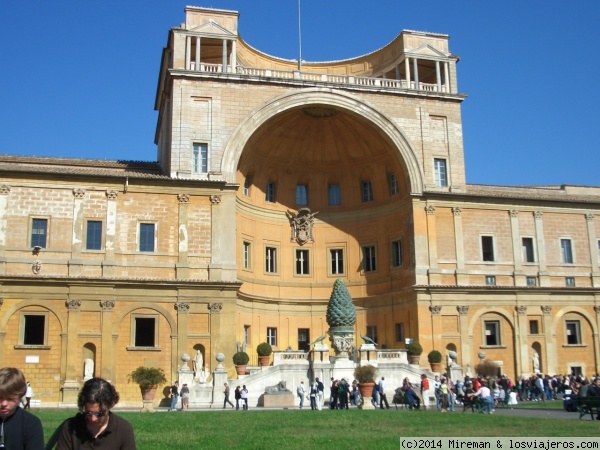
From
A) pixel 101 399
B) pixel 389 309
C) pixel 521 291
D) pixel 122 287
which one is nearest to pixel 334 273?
pixel 389 309

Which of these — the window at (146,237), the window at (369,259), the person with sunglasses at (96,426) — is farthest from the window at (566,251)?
the person with sunglasses at (96,426)

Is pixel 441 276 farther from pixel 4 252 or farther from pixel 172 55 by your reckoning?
pixel 4 252

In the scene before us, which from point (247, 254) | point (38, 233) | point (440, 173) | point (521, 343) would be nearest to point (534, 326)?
point (521, 343)

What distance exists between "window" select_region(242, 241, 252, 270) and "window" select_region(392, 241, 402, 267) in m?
8.07

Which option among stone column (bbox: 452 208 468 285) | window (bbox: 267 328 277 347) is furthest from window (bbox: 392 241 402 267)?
window (bbox: 267 328 277 347)

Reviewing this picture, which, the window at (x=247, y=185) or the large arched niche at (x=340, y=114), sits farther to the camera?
the window at (x=247, y=185)

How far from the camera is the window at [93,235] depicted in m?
34.0

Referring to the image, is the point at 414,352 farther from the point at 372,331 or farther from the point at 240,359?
the point at 240,359

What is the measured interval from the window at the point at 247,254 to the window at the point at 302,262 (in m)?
3.50

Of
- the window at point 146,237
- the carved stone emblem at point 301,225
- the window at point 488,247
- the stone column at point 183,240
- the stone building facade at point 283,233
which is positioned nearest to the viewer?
the stone building facade at point 283,233

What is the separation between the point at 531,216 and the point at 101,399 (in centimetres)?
3842

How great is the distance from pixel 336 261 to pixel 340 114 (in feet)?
28.6

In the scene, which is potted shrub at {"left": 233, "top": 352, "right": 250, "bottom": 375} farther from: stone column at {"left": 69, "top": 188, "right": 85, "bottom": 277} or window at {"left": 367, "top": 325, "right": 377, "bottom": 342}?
window at {"left": 367, "top": 325, "right": 377, "bottom": 342}

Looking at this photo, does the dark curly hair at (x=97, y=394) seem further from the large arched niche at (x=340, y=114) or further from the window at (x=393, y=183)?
the window at (x=393, y=183)
